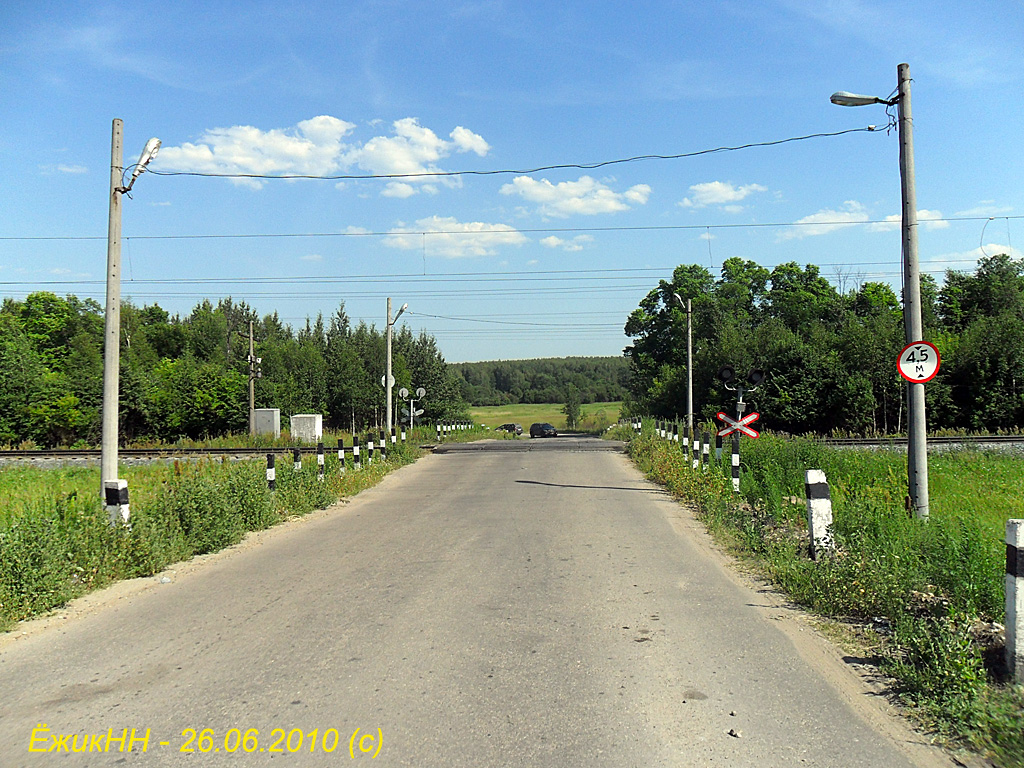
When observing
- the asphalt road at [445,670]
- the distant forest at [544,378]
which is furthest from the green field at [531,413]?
the asphalt road at [445,670]

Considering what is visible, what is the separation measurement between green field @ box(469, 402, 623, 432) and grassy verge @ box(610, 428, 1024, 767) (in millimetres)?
64165

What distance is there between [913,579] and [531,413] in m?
113

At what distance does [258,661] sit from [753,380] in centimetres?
1617

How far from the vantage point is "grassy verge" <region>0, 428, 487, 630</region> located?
7289 mm

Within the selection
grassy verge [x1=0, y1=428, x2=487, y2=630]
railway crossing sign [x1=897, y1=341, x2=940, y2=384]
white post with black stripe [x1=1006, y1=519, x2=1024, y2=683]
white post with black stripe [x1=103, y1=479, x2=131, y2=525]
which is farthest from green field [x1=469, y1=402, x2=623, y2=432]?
white post with black stripe [x1=1006, y1=519, x2=1024, y2=683]

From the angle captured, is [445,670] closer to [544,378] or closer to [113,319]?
[113,319]

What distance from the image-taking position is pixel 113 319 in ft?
36.1

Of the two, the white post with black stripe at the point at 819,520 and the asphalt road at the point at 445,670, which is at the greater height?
the white post with black stripe at the point at 819,520

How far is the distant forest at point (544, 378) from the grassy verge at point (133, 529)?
Result: 111 meters

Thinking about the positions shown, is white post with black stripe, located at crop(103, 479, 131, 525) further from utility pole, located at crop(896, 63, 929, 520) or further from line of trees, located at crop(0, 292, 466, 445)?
line of trees, located at crop(0, 292, 466, 445)

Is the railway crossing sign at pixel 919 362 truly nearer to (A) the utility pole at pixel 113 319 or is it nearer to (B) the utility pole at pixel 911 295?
(B) the utility pole at pixel 911 295

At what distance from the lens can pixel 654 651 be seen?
18.7 feet

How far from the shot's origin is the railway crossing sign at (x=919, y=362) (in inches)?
411

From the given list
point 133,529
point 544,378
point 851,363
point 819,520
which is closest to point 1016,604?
point 819,520
